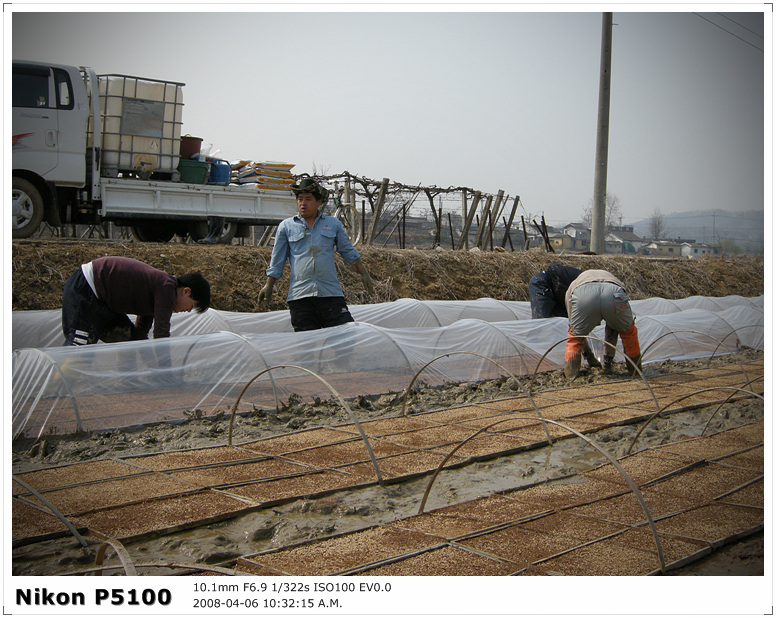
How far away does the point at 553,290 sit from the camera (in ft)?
21.8

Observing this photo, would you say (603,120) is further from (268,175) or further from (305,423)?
(305,423)

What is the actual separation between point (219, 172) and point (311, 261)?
5182 millimetres

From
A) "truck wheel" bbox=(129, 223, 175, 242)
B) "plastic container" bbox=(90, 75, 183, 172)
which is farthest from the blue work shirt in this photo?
"truck wheel" bbox=(129, 223, 175, 242)

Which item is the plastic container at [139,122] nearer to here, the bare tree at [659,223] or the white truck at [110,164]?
the white truck at [110,164]

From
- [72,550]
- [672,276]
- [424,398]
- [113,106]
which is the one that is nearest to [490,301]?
[424,398]

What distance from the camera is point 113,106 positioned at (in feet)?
27.7

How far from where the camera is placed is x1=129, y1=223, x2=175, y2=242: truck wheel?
32.6 feet

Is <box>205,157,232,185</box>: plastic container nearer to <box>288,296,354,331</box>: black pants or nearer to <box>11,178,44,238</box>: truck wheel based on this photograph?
<box>11,178,44,238</box>: truck wheel

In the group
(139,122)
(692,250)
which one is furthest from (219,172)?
(692,250)

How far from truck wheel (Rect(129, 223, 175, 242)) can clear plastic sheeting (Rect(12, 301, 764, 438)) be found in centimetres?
539

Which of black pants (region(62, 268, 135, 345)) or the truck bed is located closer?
black pants (region(62, 268, 135, 345))

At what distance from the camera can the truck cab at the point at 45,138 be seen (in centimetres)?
743

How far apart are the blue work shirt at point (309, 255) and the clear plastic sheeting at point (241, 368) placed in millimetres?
362

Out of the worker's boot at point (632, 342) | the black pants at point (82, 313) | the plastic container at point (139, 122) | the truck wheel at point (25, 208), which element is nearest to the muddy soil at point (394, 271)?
the truck wheel at point (25, 208)
